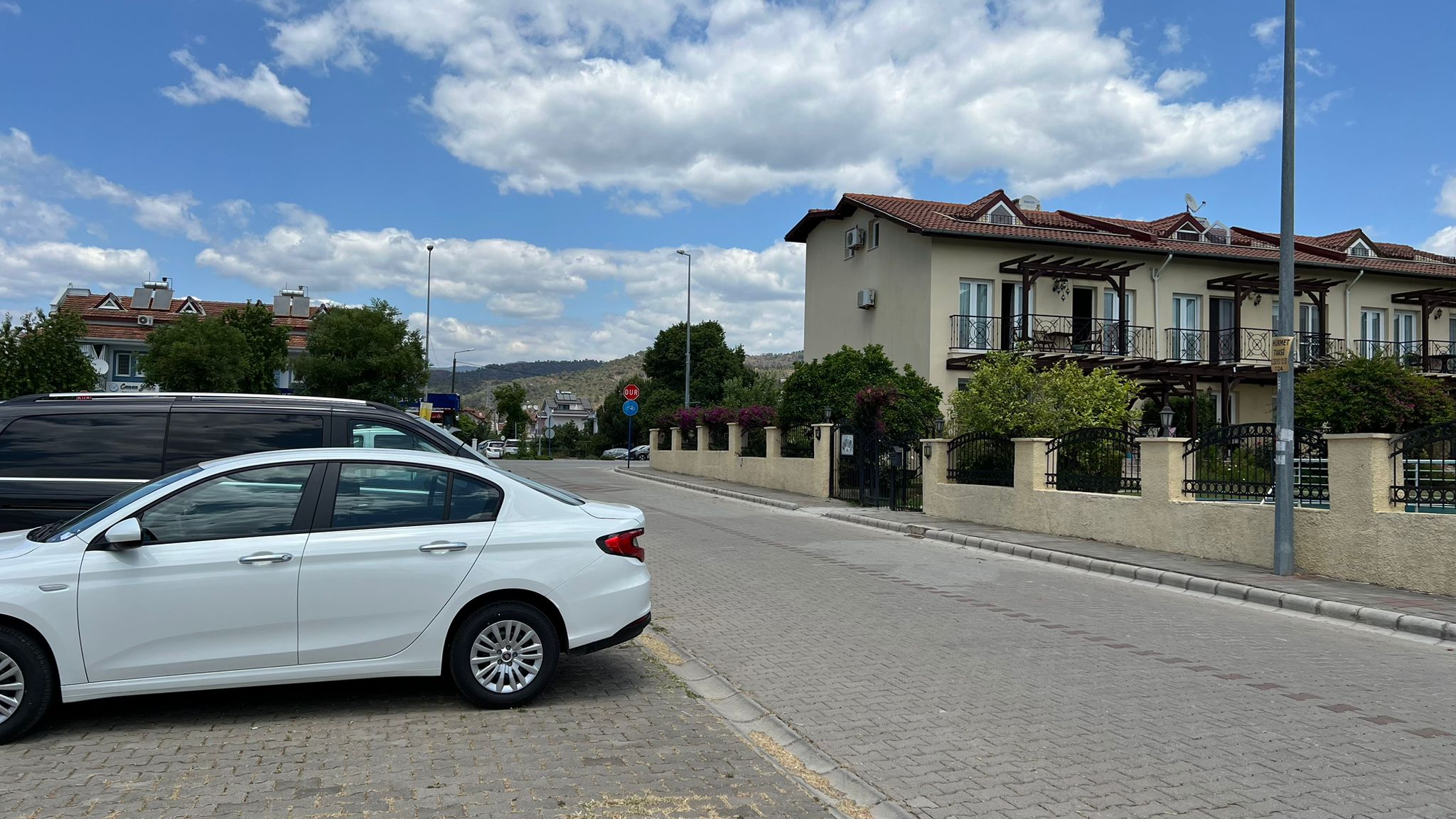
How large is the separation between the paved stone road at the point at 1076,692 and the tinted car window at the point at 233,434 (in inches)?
138

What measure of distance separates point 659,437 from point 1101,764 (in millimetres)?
39388

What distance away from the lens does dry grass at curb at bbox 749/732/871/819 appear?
4645 mm

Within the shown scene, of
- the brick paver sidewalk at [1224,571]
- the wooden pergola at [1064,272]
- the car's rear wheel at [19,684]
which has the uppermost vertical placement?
the wooden pergola at [1064,272]

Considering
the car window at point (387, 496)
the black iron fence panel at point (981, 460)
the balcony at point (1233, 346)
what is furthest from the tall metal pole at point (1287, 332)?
the balcony at point (1233, 346)

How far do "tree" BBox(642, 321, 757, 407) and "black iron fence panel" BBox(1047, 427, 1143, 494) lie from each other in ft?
172

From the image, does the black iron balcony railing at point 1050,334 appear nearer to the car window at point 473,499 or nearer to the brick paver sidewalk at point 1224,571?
the brick paver sidewalk at point 1224,571

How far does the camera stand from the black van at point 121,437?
774cm

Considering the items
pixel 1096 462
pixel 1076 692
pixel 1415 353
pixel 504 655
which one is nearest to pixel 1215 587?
pixel 1096 462

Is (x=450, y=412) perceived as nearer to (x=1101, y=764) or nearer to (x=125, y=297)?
(x=1101, y=764)

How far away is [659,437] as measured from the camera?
44344 mm

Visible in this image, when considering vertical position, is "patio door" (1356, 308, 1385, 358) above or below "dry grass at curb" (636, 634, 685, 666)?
above

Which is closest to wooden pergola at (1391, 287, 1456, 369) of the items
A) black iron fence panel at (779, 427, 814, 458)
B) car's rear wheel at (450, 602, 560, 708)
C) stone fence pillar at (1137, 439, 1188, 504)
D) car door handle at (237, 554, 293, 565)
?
black iron fence panel at (779, 427, 814, 458)

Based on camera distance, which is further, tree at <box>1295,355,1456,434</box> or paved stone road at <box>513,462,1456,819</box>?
tree at <box>1295,355,1456,434</box>

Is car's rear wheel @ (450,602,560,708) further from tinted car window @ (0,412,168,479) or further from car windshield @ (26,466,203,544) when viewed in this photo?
tinted car window @ (0,412,168,479)
